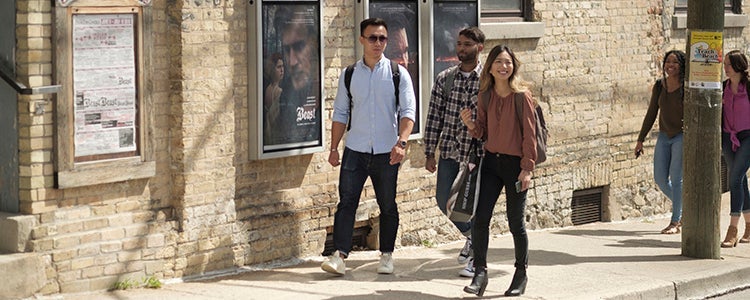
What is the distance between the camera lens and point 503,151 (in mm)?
9234

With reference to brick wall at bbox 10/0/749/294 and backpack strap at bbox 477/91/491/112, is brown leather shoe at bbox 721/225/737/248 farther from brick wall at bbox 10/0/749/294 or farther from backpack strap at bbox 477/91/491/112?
backpack strap at bbox 477/91/491/112

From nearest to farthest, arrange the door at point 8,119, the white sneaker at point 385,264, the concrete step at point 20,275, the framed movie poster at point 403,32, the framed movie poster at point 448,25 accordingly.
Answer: the concrete step at point 20,275 → the door at point 8,119 → the white sneaker at point 385,264 → the framed movie poster at point 403,32 → the framed movie poster at point 448,25

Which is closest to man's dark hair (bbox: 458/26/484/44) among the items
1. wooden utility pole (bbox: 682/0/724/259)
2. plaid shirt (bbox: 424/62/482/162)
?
plaid shirt (bbox: 424/62/482/162)

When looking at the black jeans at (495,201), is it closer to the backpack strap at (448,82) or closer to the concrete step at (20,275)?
the backpack strap at (448,82)

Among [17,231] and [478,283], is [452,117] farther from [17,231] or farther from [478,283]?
[17,231]

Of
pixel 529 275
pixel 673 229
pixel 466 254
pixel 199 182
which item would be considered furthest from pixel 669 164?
pixel 199 182

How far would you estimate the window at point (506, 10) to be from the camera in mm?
12734

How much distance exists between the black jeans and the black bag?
48mm

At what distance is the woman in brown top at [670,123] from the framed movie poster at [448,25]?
6.03 feet

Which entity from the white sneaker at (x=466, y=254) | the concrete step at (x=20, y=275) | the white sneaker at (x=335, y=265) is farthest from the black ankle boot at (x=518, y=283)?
the concrete step at (x=20, y=275)

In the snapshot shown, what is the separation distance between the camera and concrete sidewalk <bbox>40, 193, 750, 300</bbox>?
9.48m

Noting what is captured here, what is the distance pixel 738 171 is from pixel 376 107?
3.85 meters

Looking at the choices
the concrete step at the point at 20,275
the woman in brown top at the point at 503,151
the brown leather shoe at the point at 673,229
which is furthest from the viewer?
the brown leather shoe at the point at 673,229

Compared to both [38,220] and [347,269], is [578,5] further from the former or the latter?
[38,220]
